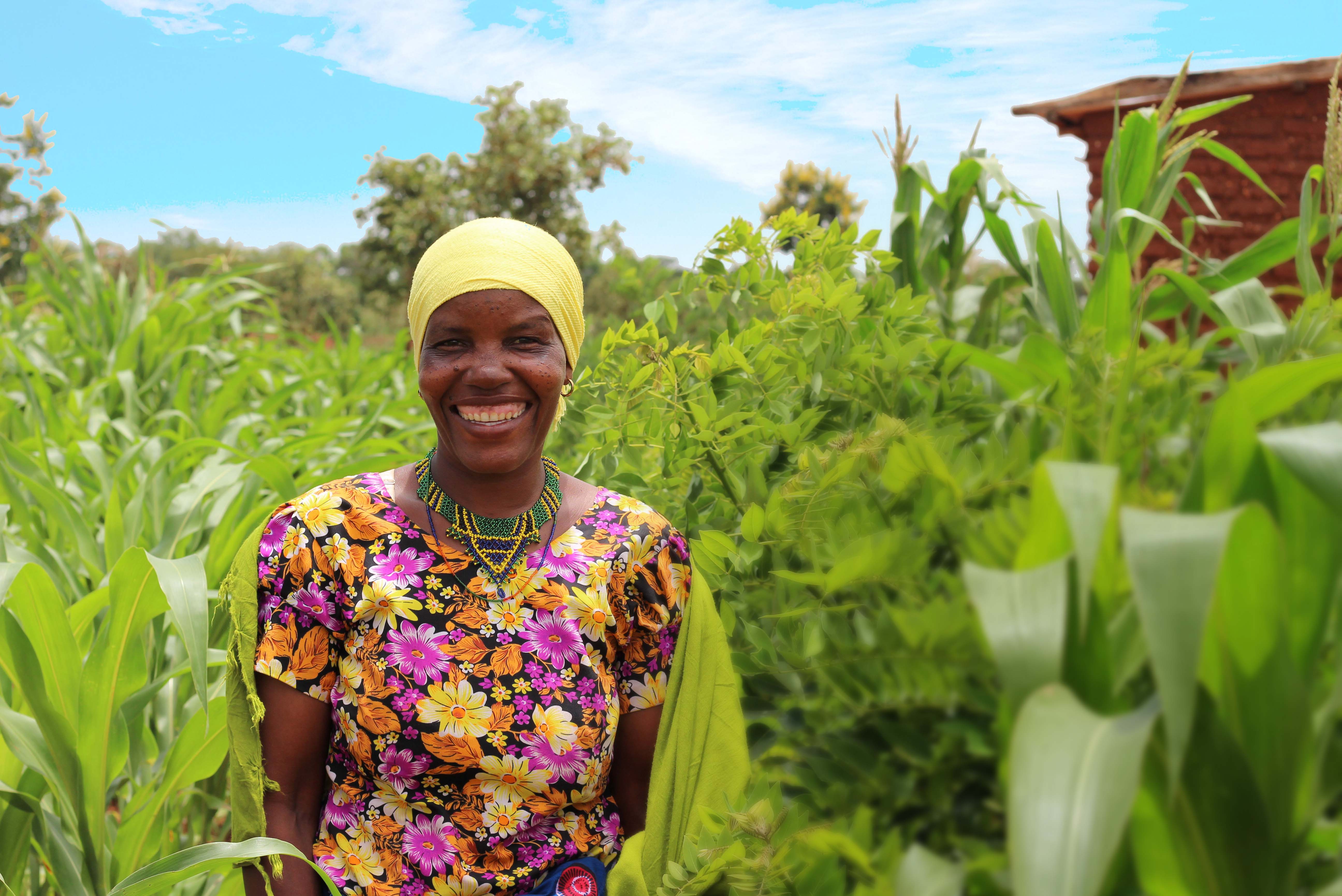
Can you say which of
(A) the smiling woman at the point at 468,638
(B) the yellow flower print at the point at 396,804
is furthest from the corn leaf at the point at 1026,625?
(B) the yellow flower print at the point at 396,804

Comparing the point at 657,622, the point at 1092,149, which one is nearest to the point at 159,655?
the point at 657,622

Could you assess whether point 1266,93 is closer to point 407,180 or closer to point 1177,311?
point 1177,311

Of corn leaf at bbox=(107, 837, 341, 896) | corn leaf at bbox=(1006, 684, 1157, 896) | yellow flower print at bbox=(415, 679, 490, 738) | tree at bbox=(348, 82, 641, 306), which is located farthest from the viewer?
tree at bbox=(348, 82, 641, 306)

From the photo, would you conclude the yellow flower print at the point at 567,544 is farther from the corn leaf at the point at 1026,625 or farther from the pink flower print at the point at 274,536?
the corn leaf at the point at 1026,625

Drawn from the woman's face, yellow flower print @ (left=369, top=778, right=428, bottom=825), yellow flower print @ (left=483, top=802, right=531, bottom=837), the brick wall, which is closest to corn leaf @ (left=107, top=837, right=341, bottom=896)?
yellow flower print @ (left=369, top=778, right=428, bottom=825)

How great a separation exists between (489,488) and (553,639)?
26 centimetres

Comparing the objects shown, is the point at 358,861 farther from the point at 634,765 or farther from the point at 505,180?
the point at 505,180

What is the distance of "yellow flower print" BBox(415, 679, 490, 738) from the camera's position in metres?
1.41

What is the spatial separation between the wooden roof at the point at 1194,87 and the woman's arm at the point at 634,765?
6878mm

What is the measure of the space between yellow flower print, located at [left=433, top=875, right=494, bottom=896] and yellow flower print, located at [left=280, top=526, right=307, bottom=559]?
521 mm

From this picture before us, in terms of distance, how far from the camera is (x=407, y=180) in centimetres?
1584

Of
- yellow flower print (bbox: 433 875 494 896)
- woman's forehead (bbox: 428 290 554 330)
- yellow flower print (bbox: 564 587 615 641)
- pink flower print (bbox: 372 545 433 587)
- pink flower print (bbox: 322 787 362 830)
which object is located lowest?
yellow flower print (bbox: 433 875 494 896)

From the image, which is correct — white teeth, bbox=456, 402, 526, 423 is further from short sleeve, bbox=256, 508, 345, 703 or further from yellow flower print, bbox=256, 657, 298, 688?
yellow flower print, bbox=256, 657, 298, 688

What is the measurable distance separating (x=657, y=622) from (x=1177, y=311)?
1030 millimetres
